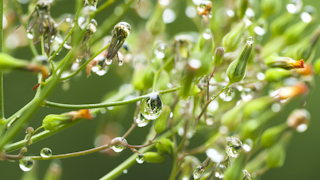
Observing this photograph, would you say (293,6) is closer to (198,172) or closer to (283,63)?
(283,63)

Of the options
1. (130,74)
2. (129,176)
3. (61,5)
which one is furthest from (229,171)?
(61,5)

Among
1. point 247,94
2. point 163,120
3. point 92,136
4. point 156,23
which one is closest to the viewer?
point 163,120

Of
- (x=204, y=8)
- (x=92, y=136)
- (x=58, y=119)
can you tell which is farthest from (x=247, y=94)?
(x=92, y=136)

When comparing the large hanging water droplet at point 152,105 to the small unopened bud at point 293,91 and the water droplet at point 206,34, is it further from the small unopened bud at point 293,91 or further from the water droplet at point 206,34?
the small unopened bud at point 293,91

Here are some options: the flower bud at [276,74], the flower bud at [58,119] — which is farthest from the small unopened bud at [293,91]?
the flower bud at [58,119]

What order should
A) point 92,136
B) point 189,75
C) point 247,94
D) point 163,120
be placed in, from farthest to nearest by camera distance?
point 92,136 → point 247,94 → point 163,120 → point 189,75

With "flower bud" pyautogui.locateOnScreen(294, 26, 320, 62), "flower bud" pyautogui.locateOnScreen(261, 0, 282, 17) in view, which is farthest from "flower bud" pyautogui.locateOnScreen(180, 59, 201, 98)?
"flower bud" pyautogui.locateOnScreen(261, 0, 282, 17)
